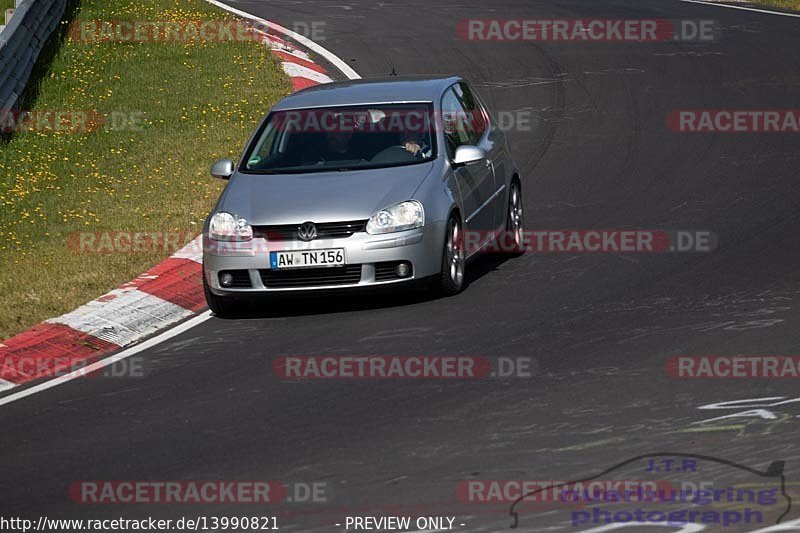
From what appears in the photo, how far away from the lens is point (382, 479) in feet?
24.0

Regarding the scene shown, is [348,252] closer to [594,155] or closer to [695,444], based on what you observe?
[695,444]

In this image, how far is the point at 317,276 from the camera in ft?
36.3

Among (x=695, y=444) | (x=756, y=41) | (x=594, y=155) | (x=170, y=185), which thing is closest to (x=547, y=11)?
(x=756, y=41)

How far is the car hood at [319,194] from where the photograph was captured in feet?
36.4

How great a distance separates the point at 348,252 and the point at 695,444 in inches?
160

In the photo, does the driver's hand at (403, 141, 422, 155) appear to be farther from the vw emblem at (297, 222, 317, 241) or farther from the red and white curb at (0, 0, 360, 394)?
the red and white curb at (0, 0, 360, 394)

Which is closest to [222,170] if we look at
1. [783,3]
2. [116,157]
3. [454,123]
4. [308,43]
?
[454,123]

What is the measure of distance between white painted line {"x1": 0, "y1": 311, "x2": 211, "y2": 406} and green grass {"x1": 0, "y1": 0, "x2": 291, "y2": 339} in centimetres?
95

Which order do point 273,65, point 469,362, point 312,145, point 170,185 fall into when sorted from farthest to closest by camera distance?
point 273,65 < point 170,185 < point 312,145 < point 469,362

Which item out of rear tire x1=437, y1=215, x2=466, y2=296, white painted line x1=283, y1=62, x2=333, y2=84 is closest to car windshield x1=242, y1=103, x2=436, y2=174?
rear tire x1=437, y1=215, x2=466, y2=296

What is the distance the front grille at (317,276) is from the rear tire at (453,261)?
2.34 feet

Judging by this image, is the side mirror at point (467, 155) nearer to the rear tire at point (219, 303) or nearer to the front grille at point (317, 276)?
the front grille at point (317, 276)

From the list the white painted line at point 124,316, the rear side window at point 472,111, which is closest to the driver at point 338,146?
the rear side window at point 472,111

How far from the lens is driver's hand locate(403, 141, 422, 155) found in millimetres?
11984
